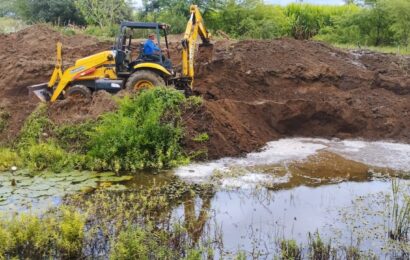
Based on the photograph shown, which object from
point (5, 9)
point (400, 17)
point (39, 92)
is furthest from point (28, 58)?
point (5, 9)

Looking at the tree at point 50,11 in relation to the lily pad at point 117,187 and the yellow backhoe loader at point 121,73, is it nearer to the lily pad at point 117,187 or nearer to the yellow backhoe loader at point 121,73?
the yellow backhoe loader at point 121,73

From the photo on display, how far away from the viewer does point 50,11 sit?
2758 cm

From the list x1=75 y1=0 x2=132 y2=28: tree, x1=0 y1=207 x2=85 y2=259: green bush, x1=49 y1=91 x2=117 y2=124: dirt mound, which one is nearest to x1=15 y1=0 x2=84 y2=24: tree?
x1=75 y1=0 x2=132 y2=28: tree

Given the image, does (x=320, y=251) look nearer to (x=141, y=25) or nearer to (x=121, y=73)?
(x=141, y=25)

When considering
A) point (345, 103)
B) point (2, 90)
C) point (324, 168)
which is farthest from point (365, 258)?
point (2, 90)

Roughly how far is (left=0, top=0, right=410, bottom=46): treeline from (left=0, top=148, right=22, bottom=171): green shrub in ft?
42.1

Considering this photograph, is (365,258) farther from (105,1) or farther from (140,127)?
(105,1)

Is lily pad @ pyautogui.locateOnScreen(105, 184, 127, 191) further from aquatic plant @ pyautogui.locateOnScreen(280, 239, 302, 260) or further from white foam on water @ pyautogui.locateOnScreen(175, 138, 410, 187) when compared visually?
aquatic plant @ pyautogui.locateOnScreen(280, 239, 302, 260)

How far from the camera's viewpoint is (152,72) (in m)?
13.5

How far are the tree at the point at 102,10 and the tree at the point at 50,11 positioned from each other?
6.00 feet

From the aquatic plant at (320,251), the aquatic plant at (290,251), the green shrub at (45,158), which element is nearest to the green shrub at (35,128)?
the green shrub at (45,158)

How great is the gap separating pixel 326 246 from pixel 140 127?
5540 mm

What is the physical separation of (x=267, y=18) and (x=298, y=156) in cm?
1412

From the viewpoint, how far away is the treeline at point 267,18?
76.5 ft
